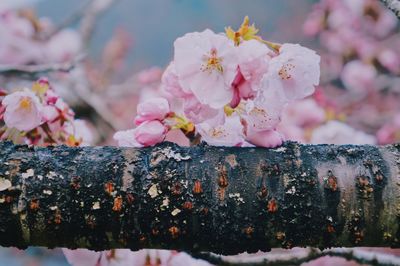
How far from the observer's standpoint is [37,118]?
3.11 ft

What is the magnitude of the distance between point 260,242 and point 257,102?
204 mm

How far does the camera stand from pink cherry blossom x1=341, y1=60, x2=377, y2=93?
3979 mm

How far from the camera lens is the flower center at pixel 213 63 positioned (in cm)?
75

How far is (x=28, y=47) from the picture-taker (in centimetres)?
339

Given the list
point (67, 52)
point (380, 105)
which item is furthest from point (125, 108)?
point (380, 105)

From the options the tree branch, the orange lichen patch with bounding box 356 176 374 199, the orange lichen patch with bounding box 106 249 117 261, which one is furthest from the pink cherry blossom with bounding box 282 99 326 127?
the orange lichen patch with bounding box 356 176 374 199

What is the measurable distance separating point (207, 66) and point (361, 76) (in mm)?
3467

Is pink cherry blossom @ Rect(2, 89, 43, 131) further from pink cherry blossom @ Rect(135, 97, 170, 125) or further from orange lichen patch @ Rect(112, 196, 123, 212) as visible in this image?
orange lichen patch @ Rect(112, 196, 123, 212)

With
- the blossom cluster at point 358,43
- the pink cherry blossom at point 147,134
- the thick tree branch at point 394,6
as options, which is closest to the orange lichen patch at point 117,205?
the pink cherry blossom at point 147,134

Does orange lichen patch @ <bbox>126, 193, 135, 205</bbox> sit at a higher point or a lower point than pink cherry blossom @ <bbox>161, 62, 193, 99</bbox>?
lower

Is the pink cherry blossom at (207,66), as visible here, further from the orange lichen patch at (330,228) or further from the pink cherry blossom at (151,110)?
the orange lichen patch at (330,228)

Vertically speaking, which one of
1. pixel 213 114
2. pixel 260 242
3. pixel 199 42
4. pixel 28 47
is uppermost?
pixel 28 47

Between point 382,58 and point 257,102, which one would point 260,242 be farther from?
point 382,58

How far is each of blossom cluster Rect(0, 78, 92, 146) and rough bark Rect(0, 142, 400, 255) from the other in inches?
10.0
